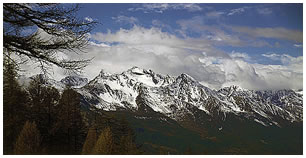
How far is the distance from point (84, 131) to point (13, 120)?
3.23m

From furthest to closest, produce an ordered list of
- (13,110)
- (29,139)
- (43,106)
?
(43,106) → (13,110) → (29,139)

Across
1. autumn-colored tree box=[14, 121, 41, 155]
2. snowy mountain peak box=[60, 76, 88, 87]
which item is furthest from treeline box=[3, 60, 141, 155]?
snowy mountain peak box=[60, 76, 88, 87]

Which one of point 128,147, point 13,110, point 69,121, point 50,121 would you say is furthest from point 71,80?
point 128,147

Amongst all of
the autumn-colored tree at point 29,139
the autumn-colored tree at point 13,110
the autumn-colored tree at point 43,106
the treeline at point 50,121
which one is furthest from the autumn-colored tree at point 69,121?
Answer: the autumn-colored tree at point 29,139

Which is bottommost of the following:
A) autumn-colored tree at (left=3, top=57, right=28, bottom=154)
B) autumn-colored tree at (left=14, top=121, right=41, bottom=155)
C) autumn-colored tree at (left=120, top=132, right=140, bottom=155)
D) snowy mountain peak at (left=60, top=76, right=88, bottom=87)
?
autumn-colored tree at (left=120, top=132, right=140, bottom=155)

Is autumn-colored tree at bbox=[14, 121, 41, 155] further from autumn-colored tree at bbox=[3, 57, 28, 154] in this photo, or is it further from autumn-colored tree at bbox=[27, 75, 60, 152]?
autumn-colored tree at bbox=[27, 75, 60, 152]

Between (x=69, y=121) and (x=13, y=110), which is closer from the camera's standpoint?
(x=13, y=110)

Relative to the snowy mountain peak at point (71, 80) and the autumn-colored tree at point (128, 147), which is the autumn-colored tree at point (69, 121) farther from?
the autumn-colored tree at point (128, 147)

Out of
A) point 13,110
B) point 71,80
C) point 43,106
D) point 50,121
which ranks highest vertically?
point 71,80

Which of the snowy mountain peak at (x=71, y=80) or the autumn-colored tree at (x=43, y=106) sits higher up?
the snowy mountain peak at (x=71, y=80)

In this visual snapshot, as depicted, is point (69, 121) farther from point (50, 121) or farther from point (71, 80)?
point (71, 80)

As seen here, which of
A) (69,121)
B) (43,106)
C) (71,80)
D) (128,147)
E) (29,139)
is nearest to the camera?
(29,139)

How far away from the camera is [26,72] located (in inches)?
269

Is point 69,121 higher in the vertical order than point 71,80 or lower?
Answer: lower
